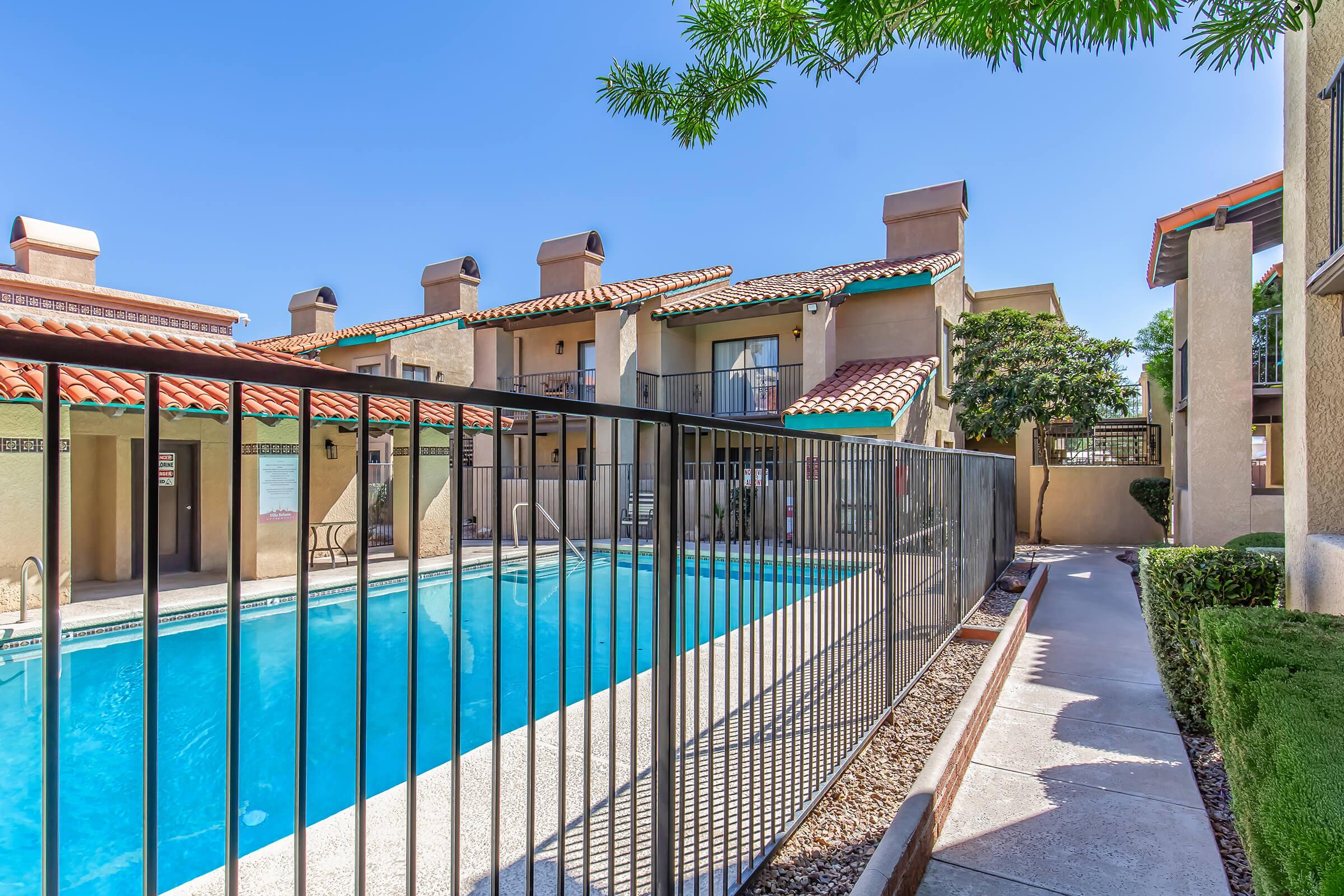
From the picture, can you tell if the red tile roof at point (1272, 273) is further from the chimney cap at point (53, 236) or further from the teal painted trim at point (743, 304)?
the chimney cap at point (53, 236)

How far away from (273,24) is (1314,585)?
68.8 feet

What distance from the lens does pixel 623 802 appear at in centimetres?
385

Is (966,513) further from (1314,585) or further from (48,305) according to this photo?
(48,305)

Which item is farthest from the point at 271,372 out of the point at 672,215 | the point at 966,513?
→ the point at 672,215

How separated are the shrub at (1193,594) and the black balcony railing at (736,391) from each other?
13747 mm

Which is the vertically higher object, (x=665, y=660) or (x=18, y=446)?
(x=18, y=446)

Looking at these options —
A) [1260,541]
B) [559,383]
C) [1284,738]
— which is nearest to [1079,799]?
[1284,738]

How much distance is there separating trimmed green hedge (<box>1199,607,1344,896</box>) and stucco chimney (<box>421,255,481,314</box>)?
25046mm

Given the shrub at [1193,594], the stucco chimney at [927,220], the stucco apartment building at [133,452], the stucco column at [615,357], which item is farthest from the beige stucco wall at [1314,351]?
the stucco column at [615,357]

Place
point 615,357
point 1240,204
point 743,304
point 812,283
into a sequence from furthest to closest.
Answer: point 615,357 → point 812,283 → point 743,304 → point 1240,204

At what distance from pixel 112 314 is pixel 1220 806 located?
60.7 feet

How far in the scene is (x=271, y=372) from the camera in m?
1.25

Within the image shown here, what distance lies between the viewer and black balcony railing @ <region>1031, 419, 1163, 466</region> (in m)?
18.9

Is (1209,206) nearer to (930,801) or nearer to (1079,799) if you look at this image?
(1079,799)
